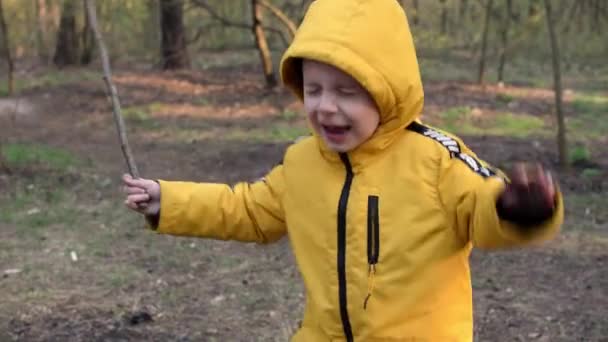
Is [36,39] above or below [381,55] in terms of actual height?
below

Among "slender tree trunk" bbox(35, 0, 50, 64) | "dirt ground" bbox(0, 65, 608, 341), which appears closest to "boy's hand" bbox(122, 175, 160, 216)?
"dirt ground" bbox(0, 65, 608, 341)

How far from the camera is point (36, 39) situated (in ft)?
64.1

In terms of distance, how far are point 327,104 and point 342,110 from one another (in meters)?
0.04

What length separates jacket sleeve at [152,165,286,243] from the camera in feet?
8.68

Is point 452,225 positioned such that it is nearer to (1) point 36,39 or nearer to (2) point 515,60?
(2) point 515,60

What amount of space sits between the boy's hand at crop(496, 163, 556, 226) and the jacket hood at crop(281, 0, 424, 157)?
426mm

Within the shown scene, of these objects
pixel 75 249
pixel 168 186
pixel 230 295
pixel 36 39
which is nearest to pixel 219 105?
pixel 75 249

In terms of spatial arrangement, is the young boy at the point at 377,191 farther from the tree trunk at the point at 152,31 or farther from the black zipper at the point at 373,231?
the tree trunk at the point at 152,31

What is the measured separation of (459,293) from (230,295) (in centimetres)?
295

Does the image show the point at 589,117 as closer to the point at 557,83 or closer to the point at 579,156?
the point at 579,156

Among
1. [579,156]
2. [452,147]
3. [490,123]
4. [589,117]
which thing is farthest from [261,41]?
[452,147]

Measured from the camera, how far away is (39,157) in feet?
30.2

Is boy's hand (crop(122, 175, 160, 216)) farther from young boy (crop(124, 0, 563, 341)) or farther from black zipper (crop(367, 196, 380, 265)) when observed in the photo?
black zipper (crop(367, 196, 380, 265))

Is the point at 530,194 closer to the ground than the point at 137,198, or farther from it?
farther from it
